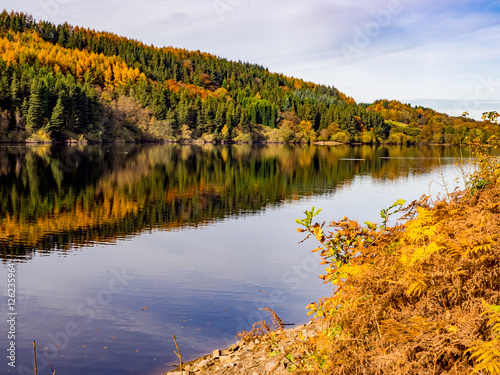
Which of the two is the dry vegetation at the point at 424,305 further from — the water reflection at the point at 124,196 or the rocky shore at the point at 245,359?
the water reflection at the point at 124,196

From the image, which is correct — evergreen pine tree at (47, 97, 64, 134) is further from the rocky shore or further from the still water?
the rocky shore

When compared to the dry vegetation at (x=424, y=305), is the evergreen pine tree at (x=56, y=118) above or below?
above

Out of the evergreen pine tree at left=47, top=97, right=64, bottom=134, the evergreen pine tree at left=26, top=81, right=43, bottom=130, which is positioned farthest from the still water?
the evergreen pine tree at left=47, top=97, right=64, bottom=134

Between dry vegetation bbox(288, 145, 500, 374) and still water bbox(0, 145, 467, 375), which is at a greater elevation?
dry vegetation bbox(288, 145, 500, 374)

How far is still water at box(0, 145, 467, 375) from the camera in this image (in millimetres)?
11867

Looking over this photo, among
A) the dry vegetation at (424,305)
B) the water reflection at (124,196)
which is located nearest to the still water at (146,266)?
the water reflection at (124,196)

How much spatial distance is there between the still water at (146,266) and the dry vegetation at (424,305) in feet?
7.76

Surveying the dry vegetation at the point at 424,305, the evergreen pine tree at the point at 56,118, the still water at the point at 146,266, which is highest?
the evergreen pine tree at the point at 56,118

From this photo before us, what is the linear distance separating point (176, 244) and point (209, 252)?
2185 mm

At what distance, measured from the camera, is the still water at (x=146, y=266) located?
1187 cm

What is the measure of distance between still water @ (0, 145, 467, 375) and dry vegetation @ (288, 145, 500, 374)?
2.36 meters

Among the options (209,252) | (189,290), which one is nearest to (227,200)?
(209,252)

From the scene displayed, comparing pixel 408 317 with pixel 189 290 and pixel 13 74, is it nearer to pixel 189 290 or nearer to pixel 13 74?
pixel 189 290

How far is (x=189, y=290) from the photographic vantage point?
51.9 ft
